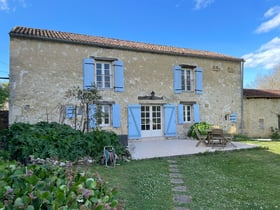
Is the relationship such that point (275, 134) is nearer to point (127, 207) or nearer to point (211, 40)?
point (211, 40)

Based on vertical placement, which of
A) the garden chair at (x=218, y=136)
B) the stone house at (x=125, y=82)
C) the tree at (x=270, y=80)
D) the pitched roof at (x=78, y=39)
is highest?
the tree at (x=270, y=80)

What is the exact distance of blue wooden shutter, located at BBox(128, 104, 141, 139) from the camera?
10.8 meters

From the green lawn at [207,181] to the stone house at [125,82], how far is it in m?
4.33

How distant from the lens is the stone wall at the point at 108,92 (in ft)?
29.7

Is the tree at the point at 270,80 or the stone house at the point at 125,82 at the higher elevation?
the tree at the point at 270,80

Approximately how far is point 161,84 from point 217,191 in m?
7.99

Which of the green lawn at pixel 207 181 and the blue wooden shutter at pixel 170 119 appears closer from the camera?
the green lawn at pixel 207 181

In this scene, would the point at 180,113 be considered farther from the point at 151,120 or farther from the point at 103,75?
the point at 103,75

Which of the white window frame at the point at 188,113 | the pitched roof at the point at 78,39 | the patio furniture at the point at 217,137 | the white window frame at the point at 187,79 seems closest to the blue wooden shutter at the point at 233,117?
the white window frame at the point at 188,113

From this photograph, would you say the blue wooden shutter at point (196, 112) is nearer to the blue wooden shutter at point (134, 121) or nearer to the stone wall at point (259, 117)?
the blue wooden shutter at point (134, 121)

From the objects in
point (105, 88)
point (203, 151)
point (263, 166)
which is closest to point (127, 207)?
point (263, 166)

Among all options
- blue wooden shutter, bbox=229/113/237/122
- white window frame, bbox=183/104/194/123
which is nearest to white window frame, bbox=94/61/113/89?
white window frame, bbox=183/104/194/123

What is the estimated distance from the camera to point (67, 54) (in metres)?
9.84

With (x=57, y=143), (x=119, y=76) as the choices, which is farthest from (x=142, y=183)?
(x=119, y=76)
